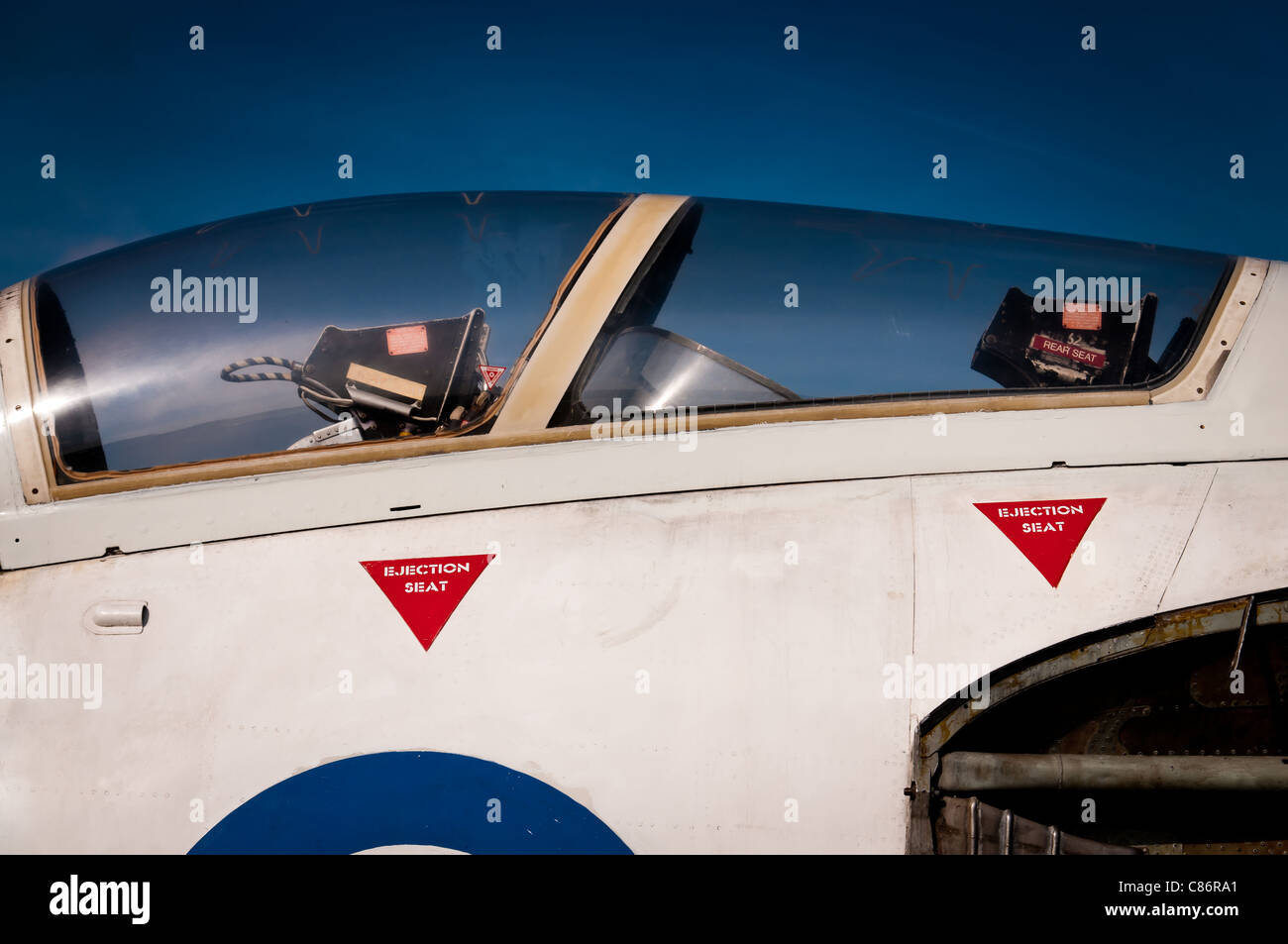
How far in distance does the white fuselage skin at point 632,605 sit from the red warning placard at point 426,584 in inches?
1.0

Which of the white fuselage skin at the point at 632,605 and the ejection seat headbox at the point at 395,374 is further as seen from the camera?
the ejection seat headbox at the point at 395,374

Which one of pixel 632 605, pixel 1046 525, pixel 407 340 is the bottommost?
pixel 632 605

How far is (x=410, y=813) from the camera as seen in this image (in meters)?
2.10

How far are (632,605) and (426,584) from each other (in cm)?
52

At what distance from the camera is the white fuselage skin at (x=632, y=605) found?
209cm

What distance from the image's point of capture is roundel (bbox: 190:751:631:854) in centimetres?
209
